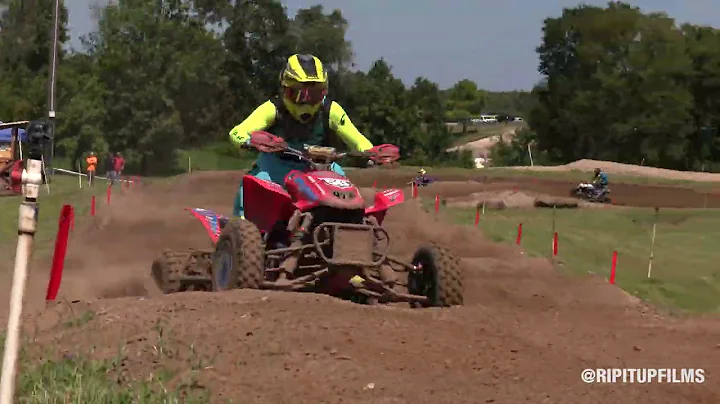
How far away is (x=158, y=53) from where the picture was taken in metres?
57.7

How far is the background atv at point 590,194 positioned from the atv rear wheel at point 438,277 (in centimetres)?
2735

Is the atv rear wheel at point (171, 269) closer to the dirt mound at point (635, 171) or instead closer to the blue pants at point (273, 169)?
the blue pants at point (273, 169)

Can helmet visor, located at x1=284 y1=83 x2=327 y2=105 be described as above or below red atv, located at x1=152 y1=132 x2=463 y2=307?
above

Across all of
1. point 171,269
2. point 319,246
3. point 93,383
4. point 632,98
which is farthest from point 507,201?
point 632,98

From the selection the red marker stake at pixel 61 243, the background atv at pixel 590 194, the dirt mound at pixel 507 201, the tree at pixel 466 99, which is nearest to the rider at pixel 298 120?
the red marker stake at pixel 61 243

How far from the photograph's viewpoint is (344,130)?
9.34 m

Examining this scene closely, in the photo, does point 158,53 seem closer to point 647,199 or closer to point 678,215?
point 647,199

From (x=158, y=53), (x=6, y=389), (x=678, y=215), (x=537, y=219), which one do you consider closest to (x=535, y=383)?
(x=6, y=389)

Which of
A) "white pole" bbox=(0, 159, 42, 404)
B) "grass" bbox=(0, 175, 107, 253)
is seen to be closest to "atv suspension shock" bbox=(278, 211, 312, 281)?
"white pole" bbox=(0, 159, 42, 404)

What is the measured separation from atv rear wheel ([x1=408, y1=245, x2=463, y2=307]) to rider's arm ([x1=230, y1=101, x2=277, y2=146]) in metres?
1.93

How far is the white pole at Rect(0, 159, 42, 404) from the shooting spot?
3.89m

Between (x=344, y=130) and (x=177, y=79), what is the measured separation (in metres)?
50.8

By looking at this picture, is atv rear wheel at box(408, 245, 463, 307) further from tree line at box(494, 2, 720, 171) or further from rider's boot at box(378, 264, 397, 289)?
tree line at box(494, 2, 720, 171)

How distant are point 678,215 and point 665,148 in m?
50.7
